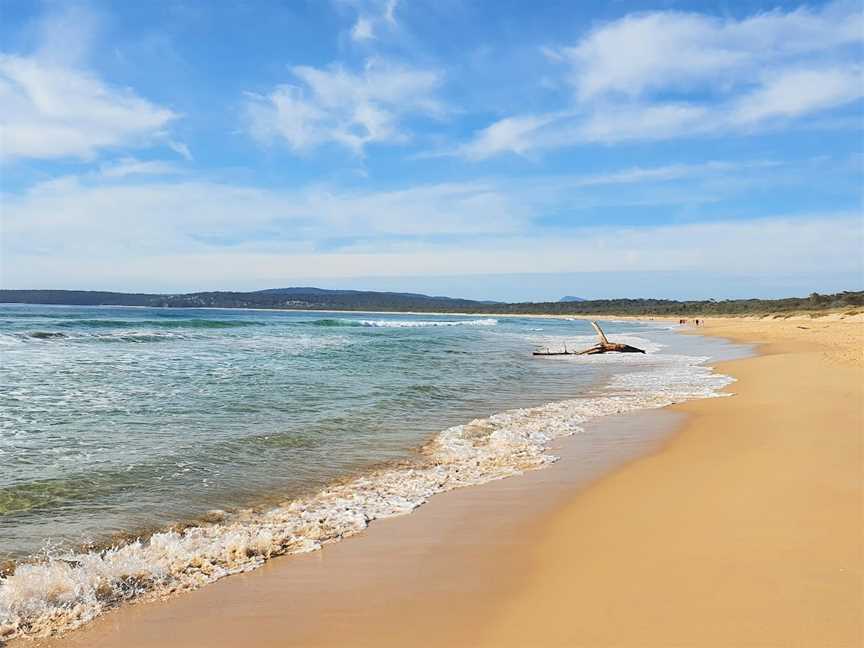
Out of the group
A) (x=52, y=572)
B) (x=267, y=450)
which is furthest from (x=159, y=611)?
(x=267, y=450)

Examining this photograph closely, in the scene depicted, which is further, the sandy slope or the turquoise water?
the turquoise water

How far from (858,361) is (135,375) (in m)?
21.2

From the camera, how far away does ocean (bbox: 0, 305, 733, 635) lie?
4.61 meters

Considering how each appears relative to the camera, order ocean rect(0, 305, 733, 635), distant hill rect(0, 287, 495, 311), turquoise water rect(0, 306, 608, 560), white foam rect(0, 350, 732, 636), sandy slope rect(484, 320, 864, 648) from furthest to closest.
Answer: distant hill rect(0, 287, 495, 311) → turquoise water rect(0, 306, 608, 560) → ocean rect(0, 305, 733, 635) → white foam rect(0, 350, 732, 636) → sandy slope rect(484, 320, 864, 648)

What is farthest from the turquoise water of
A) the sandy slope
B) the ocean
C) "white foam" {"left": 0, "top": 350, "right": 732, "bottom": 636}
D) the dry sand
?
the sandy slope

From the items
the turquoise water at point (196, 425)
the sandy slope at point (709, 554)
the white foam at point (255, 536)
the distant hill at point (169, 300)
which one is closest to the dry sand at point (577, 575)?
the sandy slope at point (709, 554)

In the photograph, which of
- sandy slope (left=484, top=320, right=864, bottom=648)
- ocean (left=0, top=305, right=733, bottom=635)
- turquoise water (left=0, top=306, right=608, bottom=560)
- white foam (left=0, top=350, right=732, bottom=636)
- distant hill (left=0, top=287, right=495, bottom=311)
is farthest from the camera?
distant hill (left=0, top=287, right=495, bottom=311)

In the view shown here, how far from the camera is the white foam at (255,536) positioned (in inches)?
155

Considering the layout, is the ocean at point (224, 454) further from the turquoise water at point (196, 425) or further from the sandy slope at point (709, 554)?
the sandy slope at point (709, 554)

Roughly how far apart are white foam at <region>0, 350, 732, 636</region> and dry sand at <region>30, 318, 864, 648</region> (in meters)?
0.23

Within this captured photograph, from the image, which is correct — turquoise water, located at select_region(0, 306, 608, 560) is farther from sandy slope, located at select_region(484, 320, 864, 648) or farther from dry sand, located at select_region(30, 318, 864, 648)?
sandy slope, located at select_region(484, 320, 864, 648)

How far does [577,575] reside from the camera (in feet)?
14.1

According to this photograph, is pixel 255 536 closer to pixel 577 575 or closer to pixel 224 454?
pixel 577 575

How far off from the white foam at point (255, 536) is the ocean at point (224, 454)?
16 mm
